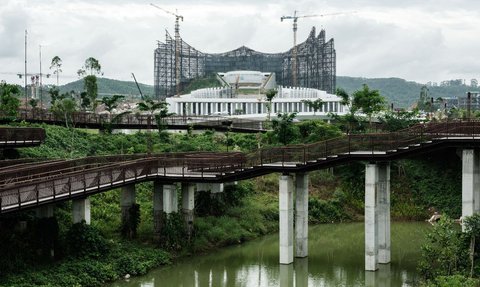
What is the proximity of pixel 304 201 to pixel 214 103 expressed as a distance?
74.1m

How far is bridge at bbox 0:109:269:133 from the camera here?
7369cm

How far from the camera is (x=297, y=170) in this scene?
44906mm

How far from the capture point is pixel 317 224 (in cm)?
6244

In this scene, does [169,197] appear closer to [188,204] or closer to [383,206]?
[188,204]

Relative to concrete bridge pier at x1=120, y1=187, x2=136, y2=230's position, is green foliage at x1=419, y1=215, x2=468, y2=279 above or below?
below

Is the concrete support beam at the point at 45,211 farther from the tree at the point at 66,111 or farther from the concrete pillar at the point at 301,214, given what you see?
the tree at the point at 66,111

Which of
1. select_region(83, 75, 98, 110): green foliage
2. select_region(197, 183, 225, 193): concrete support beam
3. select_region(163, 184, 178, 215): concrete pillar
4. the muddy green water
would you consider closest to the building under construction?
select_region(83, 75, 98, 110): green foliage

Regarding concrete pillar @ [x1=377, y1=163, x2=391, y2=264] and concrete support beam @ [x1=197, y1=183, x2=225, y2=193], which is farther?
concrete support beam @ [x1=197, y1=183, x2=225, y2=193]

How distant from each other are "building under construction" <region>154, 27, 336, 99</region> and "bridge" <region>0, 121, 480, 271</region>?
119087 mm

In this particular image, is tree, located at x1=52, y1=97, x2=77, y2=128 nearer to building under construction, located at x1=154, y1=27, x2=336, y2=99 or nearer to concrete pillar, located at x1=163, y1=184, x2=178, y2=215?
concrete pillar, located at x1=163, y1=184, x2=178, y2=215

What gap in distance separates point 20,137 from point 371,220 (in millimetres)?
23962

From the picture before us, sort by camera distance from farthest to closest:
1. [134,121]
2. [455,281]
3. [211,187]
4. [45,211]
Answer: [134,121]
[211,187]
[45,211]
[455,281]

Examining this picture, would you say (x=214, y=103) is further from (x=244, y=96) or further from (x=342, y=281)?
(x=342, y=281)

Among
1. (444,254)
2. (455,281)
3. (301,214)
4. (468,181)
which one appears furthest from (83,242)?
(468,181)
